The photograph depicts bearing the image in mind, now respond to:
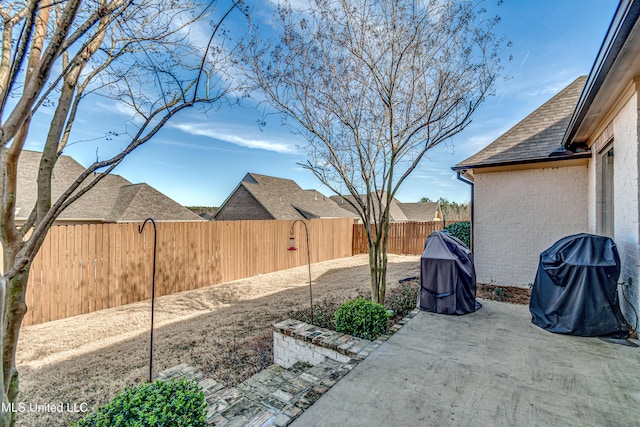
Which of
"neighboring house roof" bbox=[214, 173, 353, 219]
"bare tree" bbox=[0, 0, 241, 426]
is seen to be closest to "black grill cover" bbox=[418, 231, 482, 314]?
"bare tree" bbox=[0, 0, 241, 426]

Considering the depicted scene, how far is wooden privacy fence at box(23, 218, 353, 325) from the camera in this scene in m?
5.52

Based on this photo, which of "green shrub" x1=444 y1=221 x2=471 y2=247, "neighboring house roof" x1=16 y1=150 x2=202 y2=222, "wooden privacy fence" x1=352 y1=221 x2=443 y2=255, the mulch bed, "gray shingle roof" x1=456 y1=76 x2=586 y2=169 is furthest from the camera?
"wooden privacy fence" x1=352 y1=221 x2=443 y2=255

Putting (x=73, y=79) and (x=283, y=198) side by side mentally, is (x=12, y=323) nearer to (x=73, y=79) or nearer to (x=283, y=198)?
(x=73, y=79)

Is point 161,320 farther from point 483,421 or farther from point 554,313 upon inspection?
→ point 554,313

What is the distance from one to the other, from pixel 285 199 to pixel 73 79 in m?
15.9

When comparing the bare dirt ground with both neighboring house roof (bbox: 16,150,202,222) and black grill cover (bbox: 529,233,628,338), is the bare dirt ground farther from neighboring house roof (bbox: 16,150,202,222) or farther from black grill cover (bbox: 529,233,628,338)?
neighboring house roof (bbox: 16,150,202,222)

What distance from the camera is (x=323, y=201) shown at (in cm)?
2119

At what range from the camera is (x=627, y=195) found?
11.2 ft

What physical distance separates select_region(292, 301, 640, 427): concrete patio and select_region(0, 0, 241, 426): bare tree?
2.08m

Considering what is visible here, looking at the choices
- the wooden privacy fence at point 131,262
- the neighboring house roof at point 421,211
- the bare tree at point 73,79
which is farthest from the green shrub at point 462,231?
the neighboring house roof at point 421,211

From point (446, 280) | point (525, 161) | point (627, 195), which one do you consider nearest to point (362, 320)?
point (446, 280)

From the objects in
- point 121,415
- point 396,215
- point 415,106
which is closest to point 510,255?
point 415,106

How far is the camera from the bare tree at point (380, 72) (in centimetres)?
416

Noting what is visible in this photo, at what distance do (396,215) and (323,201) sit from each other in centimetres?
965
